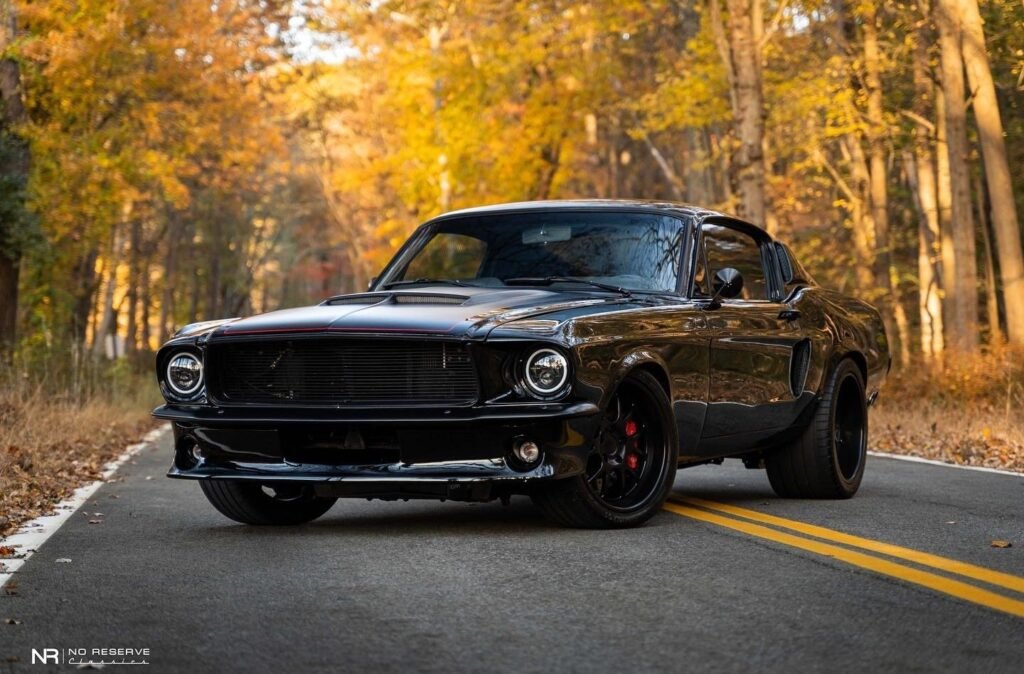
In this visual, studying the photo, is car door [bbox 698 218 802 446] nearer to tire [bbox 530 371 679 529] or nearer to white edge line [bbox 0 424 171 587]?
tire [bbox 530 371 679 529]

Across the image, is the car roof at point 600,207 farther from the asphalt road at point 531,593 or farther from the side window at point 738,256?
the asphalt road at point 531,593

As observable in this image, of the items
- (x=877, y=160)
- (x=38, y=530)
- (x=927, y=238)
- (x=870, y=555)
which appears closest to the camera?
(x=870, y=555)

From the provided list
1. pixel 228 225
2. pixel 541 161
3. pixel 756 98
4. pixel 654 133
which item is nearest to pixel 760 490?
pixel 756 98

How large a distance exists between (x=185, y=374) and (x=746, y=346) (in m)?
3.02

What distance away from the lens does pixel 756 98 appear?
2283 cm

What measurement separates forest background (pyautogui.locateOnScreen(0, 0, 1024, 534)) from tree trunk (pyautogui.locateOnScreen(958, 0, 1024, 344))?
0.04m

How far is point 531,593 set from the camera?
5.82 meters

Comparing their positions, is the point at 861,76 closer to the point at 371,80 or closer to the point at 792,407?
the point at 792,407

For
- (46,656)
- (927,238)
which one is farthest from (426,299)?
(927,238)

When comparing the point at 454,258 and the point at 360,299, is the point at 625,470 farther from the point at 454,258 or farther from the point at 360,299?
the point at 454,258

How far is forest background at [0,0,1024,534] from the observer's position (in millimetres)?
19859

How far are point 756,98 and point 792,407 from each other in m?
14.1

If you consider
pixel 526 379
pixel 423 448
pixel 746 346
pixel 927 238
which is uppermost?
pixel 927 238

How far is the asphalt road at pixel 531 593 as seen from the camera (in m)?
4.80
